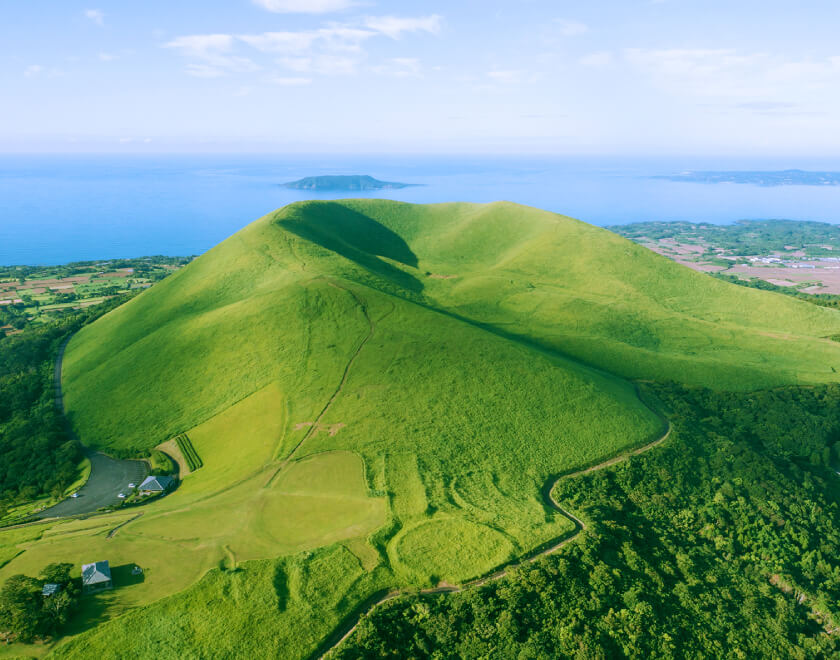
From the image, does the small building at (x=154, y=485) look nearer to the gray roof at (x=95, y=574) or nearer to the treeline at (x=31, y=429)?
the treeline at (x=31, y=429)

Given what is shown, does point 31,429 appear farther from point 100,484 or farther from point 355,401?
point 355,401

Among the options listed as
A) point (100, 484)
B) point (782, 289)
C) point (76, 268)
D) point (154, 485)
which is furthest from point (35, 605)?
point (782, 289)

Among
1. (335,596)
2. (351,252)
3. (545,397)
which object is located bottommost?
(335,596)

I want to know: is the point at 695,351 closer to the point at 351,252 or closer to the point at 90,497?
the point at 351,252

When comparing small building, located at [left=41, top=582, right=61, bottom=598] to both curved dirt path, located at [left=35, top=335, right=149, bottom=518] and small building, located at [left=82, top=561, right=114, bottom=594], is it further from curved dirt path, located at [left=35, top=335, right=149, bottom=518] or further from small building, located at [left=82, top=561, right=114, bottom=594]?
curved dirt path, located at [left=35, top=335, right=149, bottom=518]

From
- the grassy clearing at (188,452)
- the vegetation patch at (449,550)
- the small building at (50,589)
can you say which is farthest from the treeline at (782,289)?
the small building at (50,589)

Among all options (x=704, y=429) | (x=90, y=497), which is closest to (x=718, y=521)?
(x=704, y=429)
